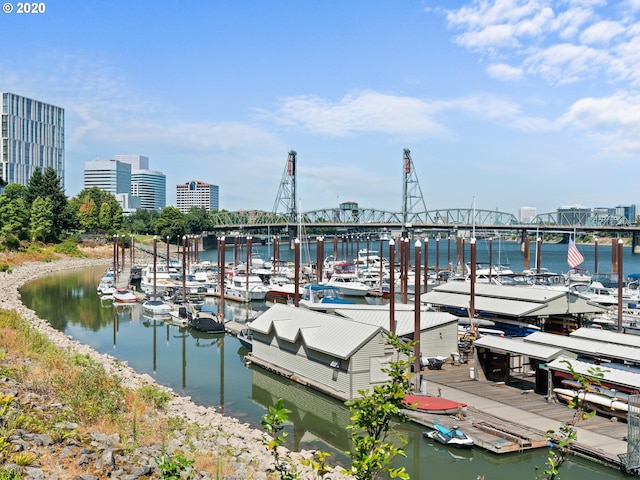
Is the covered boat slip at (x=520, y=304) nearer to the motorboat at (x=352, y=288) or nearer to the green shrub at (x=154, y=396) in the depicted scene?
the green shrub at (x=154, y=396)

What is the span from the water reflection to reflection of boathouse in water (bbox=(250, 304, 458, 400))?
0.75m

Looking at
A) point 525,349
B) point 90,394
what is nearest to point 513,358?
point 525,349

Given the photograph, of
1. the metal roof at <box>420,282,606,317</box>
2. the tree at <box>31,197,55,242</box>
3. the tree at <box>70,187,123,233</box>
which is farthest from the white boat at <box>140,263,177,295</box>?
the tree at <box>70,187,123,233</box>

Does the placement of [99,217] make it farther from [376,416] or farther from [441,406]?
[376,416]

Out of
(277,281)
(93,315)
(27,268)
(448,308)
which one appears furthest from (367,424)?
(27,268)

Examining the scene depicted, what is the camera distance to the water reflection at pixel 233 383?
17.5m

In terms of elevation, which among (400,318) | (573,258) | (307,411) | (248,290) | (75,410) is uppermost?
(573,258)

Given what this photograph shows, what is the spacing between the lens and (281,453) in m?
17.5

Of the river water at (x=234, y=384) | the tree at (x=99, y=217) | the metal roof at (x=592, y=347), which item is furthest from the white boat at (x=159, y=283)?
the tree at (x=99, y=217)

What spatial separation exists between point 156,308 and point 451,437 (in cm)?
3094

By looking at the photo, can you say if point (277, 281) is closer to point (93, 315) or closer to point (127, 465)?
point (93, 315)

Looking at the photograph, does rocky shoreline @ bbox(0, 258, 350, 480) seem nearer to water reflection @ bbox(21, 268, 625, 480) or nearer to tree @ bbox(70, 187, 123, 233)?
water reflection @ bbox(21, 268, 625, 480)

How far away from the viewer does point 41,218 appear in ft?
299

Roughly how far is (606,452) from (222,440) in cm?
1090
